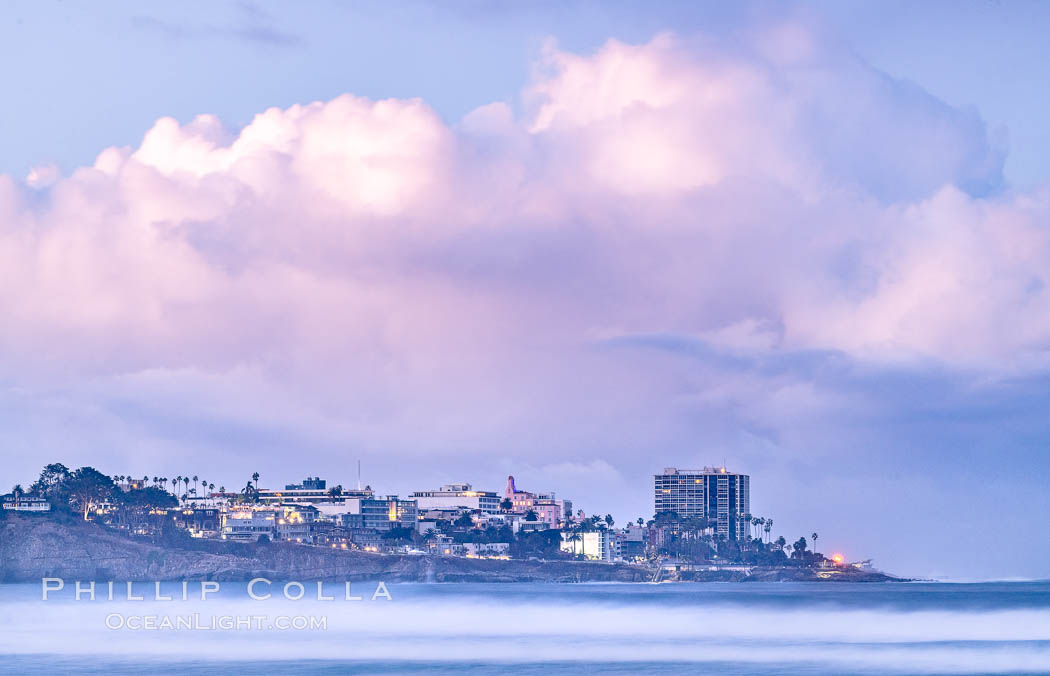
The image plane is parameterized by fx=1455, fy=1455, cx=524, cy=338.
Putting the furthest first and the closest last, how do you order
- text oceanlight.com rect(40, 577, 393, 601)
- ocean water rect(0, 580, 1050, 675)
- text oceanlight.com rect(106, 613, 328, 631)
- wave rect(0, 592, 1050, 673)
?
text oceanlight.com rect(40, 577, 393, 601)
text oceanlight.com rect(106, 613, 328, 631)
wave rect(0, 592, 1050, 673)
ocean water rect(0, 580, 1050, 675)

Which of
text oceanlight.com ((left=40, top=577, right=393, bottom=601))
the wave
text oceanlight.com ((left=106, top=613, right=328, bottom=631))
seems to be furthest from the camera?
text oceanlight.com ((left=40, top=577, right=393, bottom=601))

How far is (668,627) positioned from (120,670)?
51381 millimetres

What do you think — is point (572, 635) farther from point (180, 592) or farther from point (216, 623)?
point (180, 592)

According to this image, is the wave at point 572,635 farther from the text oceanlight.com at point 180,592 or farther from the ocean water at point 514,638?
the text oceanlight.com at point 180,592

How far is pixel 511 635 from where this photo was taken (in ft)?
300

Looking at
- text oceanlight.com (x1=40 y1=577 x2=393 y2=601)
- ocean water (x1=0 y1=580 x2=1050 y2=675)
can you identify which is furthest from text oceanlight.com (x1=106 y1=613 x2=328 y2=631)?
text oceanlight.com (x1=40 y1=577 x2=393 y2=601)

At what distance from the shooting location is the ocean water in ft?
217

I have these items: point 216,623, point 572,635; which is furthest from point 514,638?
point 216,623

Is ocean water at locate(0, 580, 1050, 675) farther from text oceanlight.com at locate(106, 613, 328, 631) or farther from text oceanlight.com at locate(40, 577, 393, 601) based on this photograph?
text oceanlight.com at locate(40, 577, 393, 601)

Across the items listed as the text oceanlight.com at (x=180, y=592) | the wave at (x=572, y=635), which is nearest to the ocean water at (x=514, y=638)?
the wave at (x=572, y=635)

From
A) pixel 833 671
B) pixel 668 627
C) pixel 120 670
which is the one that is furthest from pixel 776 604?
pixel 120 670

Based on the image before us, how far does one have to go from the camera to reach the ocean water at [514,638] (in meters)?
66.2

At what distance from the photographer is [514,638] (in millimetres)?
88000

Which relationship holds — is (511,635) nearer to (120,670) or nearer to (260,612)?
(260,612)
